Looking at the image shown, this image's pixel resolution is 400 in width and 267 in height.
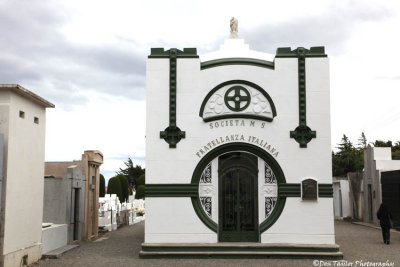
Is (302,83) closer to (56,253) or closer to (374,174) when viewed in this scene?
(56,253)

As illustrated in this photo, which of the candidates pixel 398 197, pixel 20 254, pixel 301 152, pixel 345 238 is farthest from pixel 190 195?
pixel 398 197

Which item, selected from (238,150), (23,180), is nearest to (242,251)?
(238,150)

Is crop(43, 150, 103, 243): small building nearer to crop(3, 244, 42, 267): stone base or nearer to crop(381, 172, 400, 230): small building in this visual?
crop(3, 244, 42, 267): stone base

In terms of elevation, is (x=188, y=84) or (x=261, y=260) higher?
(x=188, y=84)

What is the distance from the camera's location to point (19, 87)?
11.1 m

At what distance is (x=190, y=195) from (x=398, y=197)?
12357 mm

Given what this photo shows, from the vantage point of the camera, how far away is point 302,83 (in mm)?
13719

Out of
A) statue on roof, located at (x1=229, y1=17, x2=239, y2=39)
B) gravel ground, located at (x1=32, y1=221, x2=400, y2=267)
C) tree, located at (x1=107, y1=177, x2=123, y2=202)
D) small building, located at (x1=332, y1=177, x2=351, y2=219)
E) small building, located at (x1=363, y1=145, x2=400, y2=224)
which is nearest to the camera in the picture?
gravel ground, located at (x1=32, y1=221, x2=400, y2=267)

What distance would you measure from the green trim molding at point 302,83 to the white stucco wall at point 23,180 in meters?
6.92

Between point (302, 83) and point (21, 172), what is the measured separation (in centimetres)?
783

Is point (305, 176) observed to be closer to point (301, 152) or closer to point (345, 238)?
point (301, 152)

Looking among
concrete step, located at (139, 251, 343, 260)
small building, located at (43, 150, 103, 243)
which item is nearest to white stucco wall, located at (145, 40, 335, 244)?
concrete step, located at (139, 251, 343, 260)

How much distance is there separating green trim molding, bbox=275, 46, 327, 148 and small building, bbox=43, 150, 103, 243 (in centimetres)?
775

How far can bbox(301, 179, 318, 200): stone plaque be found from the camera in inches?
526
